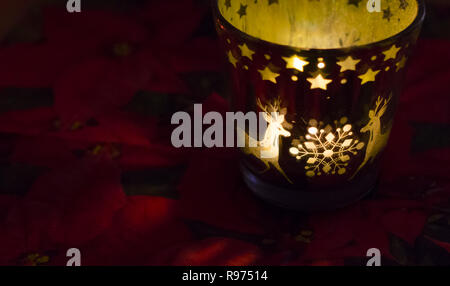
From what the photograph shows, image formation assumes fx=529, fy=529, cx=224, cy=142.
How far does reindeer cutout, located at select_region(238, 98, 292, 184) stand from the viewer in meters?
0.51

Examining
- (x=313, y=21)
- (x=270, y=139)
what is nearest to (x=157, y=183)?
(x=270, y=139)

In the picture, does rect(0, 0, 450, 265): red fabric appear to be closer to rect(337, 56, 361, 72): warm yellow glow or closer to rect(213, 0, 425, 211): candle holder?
rect(213, 0, 425, 211): candle holder

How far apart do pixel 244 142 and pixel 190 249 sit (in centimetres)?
12

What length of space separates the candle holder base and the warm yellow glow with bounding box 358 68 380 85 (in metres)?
0.13

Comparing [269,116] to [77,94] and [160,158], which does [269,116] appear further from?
[77,94]

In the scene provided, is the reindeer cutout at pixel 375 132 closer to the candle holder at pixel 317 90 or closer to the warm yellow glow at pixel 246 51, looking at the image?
the candle holder at pixel 317 90

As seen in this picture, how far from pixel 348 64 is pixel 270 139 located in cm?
11

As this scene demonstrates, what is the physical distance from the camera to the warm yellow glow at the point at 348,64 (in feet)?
1.48

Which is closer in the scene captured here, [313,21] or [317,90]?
[317,90]

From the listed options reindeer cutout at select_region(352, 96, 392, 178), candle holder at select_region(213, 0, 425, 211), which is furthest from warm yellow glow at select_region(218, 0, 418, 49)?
reindeer cutout at select_region(352, 96, 392, 178)

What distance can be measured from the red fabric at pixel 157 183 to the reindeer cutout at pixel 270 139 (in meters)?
0.06

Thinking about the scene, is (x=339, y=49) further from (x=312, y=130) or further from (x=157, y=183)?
(x=157, y=183)

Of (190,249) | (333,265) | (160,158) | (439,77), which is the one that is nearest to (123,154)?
(160,158)

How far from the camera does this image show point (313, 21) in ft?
2.05
